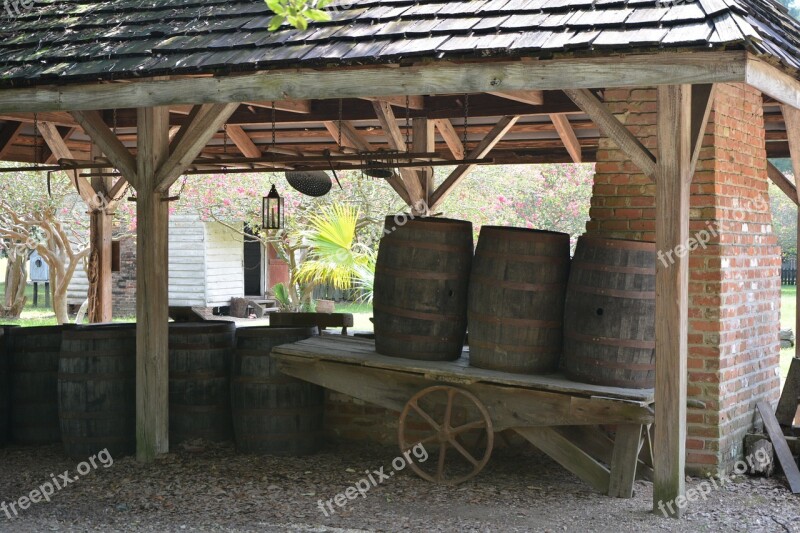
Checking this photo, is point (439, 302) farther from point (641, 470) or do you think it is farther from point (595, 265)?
point (641, 470)

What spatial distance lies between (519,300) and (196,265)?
15.8m

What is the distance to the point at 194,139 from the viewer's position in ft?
21.3

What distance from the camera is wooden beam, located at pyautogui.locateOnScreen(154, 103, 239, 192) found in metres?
6.35

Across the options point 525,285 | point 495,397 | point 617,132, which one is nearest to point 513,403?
point 495,397

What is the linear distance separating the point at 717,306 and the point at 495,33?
7.65 ft

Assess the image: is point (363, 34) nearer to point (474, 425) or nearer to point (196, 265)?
point (474, 425)

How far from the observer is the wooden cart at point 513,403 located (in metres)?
5.80

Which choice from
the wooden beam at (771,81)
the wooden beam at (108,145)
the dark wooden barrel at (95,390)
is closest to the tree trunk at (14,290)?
the dark wooden barrel at (95,390)

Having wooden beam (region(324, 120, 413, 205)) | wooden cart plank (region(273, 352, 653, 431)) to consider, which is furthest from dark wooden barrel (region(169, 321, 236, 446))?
wooden beam (region(324, 120, 413, 205))

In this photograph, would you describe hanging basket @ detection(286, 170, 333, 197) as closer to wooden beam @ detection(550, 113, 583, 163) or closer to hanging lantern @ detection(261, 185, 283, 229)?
hanging lantern @ detection(261, 185, 283, 229)

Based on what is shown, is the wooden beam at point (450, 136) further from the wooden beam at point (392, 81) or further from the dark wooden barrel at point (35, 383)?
the wooden beam at point (392, 81)

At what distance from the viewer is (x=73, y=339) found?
6.95m

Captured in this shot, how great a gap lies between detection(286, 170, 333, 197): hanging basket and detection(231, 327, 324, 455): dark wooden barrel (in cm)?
344

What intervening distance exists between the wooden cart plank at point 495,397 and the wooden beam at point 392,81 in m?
1.89
